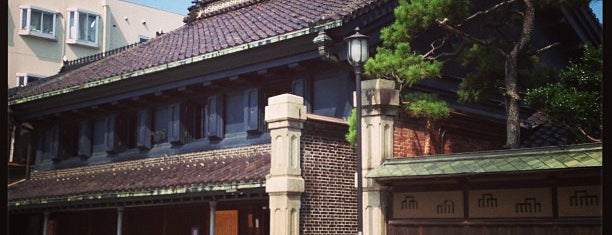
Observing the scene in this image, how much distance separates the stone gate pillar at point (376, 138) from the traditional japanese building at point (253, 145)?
1.2 inches

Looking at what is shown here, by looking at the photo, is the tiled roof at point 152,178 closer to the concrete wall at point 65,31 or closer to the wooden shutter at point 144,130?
the wooden shutter at point 144,130

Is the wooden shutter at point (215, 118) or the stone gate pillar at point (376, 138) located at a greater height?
the wooden shutter at point (215, 118)

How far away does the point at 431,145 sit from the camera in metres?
15.4

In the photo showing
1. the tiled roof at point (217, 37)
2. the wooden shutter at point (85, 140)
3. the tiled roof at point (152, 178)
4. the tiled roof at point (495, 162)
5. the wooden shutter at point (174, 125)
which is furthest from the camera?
the wooden shutter at point (85, 140)

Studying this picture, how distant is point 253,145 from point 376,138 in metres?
4.60

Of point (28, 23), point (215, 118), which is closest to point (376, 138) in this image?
point (215, 118)

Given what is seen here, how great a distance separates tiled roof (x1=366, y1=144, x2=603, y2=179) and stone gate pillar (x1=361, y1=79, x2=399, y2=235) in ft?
1.01

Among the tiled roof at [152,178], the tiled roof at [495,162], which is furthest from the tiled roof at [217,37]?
the tiled roof at [495,162]

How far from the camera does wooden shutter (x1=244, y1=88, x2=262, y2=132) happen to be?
57.5 feet

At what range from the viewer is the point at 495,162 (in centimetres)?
1179

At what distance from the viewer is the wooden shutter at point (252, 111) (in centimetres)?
1753

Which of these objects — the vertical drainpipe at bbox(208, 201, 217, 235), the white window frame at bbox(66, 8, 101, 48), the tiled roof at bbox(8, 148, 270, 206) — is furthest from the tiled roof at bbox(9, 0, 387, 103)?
the white window frame at bbox(66, 8, 101, 48)

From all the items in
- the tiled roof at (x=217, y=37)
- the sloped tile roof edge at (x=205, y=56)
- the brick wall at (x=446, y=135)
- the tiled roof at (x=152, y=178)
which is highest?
the tiled roof at (x=217, y=37)

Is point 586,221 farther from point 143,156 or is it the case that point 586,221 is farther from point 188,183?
point 143,156
